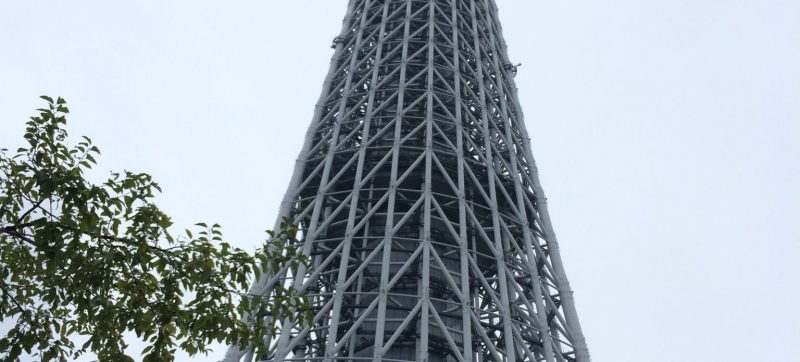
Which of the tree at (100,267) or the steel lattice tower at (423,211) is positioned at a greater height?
the steel lattice tower at (423,211)

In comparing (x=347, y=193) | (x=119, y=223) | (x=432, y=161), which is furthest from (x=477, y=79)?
(x=119, y=223)

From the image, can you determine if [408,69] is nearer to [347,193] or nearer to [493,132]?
[493,132]

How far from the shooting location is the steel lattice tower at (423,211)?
25500mm

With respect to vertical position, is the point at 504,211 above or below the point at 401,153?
below

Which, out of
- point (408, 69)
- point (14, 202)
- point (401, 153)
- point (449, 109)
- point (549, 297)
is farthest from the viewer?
point (408, 69)

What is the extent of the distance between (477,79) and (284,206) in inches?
486

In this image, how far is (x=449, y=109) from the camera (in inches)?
1367

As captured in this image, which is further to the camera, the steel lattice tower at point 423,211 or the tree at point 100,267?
the steel lattice tower at point 423,211

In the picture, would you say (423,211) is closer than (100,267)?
No

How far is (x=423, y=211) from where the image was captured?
28453 mm

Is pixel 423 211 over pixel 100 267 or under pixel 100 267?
over

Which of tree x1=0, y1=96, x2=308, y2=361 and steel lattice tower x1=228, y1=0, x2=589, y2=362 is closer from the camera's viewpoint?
tree x1=0, y1=96, x2=308, y2=361

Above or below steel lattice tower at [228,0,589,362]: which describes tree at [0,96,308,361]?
below

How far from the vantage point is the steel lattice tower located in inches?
1004
